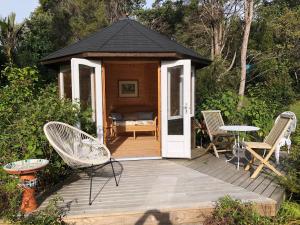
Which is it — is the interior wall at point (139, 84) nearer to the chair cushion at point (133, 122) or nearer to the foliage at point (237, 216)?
the chair cushion at point (133, 122)

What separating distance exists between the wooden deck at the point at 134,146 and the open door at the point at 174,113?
1.54 ft

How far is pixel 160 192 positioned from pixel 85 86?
291 cm

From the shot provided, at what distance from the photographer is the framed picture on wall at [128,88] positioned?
10820mm

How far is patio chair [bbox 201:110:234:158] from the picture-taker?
22.8ft

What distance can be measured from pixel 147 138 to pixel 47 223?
6.14m

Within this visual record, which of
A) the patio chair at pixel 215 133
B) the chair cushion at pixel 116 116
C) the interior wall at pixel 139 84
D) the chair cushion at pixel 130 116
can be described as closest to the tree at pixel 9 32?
the interior wall at pixel 139 84

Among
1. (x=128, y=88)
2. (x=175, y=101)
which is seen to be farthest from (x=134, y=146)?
(x=128, y=88)

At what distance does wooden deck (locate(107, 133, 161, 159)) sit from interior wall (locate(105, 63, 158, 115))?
141 centimetres

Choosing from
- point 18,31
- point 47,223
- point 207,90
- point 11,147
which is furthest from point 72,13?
point 47,223

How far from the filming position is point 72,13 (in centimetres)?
2084

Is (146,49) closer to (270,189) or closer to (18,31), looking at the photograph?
(270,189)

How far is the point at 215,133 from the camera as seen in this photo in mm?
6941

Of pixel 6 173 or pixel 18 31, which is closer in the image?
pixel 6 173

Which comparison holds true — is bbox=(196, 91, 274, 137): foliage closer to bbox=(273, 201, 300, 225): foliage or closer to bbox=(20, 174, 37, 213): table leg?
bbox=(273, 201, 300, 225): foliage
